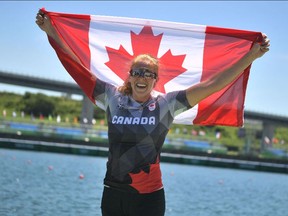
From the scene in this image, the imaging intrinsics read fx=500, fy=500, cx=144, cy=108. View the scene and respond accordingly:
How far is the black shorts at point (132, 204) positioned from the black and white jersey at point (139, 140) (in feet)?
0.13

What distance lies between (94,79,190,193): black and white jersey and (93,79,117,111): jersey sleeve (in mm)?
195

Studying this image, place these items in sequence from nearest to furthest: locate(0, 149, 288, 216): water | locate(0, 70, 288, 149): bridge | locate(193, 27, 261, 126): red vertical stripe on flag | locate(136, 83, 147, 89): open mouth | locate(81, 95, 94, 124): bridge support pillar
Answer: locate(136, 83, 147, 89): open mouth < locate(193, 27, 261, 126): red vertical stripe on flag < locate(0, 149, 288, 216): water < locate(0, 70, 288, 149): bridge < locate(81, 95, 94, 124): bridge support pillar

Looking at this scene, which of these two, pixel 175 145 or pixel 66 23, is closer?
pixel 66 23

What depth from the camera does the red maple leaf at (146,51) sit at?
461 cm

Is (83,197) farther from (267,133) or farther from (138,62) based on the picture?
(267,133)

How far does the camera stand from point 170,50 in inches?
187

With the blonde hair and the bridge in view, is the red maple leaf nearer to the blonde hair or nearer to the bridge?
the blonde hair

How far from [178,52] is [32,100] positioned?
83.1 metres

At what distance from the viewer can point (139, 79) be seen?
331cm

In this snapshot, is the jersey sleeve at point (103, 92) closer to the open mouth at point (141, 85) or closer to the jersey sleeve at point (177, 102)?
the open mouth at point (141, 85)

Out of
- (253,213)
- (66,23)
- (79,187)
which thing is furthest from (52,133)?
(66,23)

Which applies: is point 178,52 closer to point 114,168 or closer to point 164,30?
point 164,30

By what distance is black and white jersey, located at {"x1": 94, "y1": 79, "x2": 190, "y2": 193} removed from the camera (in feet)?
10.4

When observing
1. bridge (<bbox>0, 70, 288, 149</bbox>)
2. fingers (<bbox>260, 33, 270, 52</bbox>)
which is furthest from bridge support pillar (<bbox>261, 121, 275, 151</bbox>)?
fingers (<bbox>260, 33, 270, 52</bbox>)
